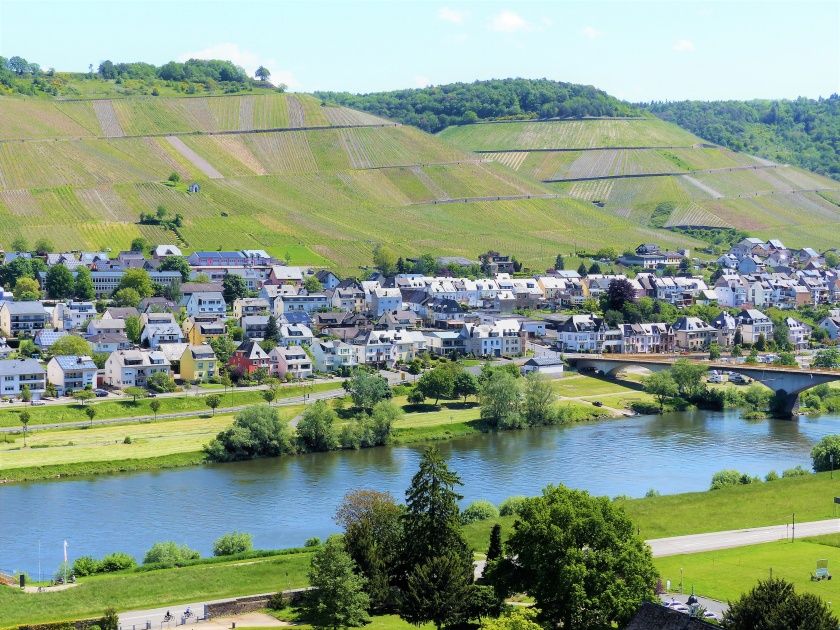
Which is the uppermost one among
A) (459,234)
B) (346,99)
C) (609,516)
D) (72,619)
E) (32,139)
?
(346,99)

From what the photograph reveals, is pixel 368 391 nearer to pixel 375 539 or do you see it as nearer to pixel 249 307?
pixel 249 307

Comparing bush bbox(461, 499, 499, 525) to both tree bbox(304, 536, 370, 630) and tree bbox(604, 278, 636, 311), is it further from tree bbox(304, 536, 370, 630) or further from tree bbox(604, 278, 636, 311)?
tree bbox(604, 278, 636, 311)

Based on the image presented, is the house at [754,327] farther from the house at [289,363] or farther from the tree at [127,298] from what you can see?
the tree at [127,298]

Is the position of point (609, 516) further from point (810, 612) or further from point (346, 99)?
point (346, 99)

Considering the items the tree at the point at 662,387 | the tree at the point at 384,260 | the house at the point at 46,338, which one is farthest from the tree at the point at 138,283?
the tree at the point at 662,387

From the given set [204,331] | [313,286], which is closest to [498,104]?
[313,286]

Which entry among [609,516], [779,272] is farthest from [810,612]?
[779,272]
